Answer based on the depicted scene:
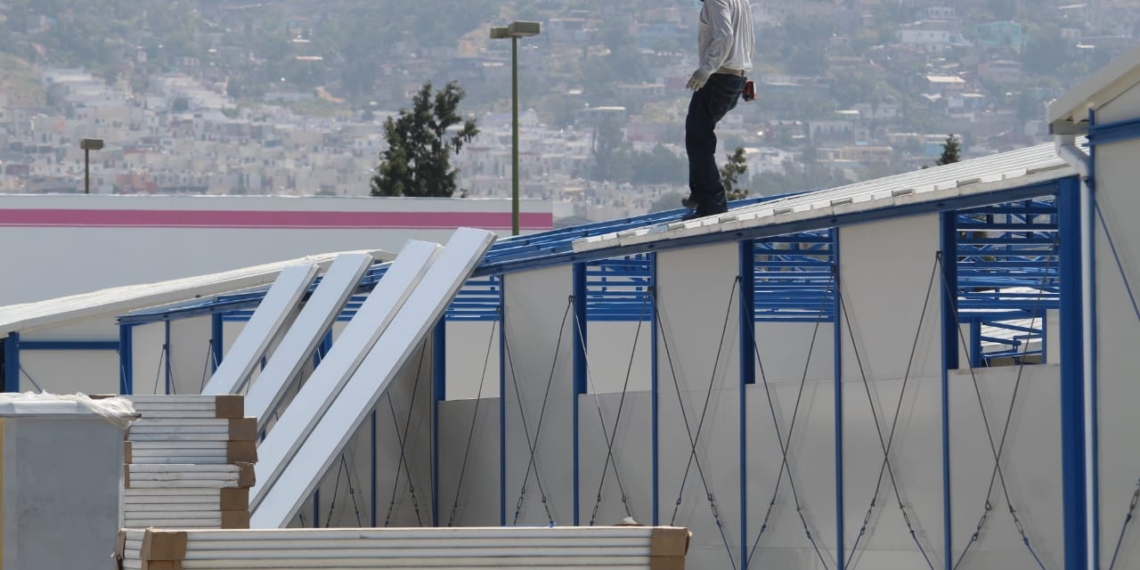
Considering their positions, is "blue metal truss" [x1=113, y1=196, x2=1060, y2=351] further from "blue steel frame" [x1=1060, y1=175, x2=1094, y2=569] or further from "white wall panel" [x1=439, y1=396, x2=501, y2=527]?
"white wall panel" [x1=439, y1=396, x2=501, y2=527]

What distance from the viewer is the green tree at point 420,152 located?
6769 cm

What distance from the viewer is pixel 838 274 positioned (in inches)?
539

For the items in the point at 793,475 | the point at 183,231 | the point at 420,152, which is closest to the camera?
the point at 793,475

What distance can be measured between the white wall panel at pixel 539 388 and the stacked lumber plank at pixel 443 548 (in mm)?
9162

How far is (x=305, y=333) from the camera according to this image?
20234mm

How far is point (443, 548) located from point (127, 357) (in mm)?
19562

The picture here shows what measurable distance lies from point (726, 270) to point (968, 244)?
200 centimetres

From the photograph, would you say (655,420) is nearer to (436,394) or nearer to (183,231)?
(436,394)

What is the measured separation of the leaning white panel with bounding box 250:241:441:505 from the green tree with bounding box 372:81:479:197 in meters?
48.1

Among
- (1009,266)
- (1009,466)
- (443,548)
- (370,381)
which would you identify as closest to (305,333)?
(370,381)

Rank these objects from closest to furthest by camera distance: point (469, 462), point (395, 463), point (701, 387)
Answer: point (701, 387) < point (469, 462) < point (395, 463)

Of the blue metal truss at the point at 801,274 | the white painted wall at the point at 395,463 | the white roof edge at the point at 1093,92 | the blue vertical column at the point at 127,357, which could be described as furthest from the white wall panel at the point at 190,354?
the white roof edge at the point at 1093,92

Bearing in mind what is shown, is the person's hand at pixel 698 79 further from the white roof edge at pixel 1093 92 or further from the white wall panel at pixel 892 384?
the white roof edge at pixel 1093 92

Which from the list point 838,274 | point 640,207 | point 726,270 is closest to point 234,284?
point 726,270
